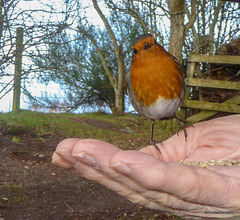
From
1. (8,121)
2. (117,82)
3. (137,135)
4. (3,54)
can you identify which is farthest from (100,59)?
(3,54)

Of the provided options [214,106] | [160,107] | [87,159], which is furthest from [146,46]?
[214,106]

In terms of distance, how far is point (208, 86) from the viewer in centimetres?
387

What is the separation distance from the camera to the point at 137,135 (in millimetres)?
3859

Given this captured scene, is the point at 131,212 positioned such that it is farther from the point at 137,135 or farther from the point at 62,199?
the point at 137,135

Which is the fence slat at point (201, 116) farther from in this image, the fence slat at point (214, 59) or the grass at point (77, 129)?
the fence slat at point (214, 59)

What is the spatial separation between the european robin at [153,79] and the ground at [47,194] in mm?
1013

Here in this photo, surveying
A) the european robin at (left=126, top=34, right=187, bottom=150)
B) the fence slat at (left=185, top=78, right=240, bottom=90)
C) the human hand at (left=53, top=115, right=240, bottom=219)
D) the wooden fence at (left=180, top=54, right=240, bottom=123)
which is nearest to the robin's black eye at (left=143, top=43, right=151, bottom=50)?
the european robin at (left=126, top=34, right=187, bottom=150)

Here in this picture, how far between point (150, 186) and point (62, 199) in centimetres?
137

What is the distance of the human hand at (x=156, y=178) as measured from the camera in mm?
767

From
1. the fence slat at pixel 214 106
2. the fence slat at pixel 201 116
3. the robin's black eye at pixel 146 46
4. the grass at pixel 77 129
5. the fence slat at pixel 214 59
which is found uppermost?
the fence slat at pixel 214 59

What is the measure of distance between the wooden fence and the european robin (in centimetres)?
270

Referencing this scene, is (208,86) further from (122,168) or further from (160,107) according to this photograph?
(122,168)

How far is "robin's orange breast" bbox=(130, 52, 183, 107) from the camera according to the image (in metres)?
1.04

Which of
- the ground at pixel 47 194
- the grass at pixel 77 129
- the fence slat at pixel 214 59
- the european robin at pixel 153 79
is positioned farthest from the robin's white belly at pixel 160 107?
the fence slat at pixel 214 59
